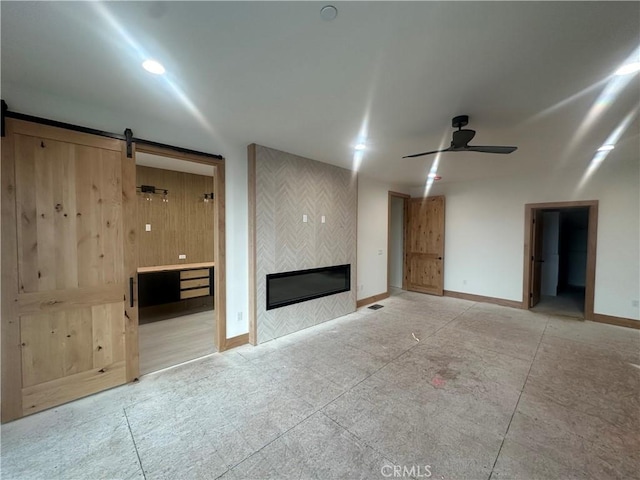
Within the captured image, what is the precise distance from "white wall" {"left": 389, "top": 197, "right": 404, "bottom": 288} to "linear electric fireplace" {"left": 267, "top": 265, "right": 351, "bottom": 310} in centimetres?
287

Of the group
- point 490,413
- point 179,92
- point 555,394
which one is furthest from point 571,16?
point 555,394

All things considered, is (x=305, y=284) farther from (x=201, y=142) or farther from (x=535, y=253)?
(x=535, y=253)

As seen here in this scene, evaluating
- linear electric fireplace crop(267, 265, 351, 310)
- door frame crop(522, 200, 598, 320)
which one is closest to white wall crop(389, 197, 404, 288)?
door frame crop(522, 200, 598, 320)

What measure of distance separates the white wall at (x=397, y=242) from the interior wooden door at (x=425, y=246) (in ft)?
1.06

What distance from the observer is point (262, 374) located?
109 inches

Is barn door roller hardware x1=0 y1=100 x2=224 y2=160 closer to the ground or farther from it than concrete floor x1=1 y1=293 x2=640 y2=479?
farther from it

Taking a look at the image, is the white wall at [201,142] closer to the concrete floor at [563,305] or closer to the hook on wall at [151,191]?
the hook on wall at [151,191]

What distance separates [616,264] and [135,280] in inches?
273

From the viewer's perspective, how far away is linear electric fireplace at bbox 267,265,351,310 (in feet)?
12.0

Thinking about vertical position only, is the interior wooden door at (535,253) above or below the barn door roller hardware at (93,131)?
below

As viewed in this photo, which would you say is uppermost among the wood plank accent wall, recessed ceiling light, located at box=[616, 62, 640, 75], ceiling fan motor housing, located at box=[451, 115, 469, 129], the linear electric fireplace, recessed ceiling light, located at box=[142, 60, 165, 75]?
recessed ceiling light, located at box=[142, 60, 165, 75]

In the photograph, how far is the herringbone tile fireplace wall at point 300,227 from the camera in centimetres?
350

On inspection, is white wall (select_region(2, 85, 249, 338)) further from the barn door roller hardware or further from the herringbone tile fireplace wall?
the herringbone tile fireplace wall

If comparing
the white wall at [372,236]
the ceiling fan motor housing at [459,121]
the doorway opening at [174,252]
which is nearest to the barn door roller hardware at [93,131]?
the doorway opening at [174,252]
